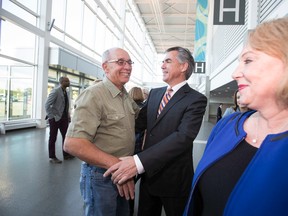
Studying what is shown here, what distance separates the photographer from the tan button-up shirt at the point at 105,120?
1285 mm

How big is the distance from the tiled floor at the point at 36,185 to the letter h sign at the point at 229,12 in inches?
145

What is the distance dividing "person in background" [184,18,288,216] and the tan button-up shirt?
575mm

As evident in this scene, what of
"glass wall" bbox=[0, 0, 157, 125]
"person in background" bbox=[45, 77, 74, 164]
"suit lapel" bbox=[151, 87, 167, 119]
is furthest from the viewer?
"glass wall" bbox=[0, 0, 157, 125]

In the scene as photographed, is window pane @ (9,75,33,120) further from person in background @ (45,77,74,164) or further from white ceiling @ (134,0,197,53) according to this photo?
white ceiling @ (134,0,197,53)

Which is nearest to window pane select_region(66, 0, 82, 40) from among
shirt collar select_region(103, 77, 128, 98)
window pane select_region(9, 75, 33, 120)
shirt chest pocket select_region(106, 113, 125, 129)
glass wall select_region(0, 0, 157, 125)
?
glass wall select_region(0, 0, 157, 125)

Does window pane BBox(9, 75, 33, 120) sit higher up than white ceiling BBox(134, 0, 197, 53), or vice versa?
white ceiling BBox(134, 0, 197, 53)

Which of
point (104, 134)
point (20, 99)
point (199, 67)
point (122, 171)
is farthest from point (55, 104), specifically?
point (199, 67)

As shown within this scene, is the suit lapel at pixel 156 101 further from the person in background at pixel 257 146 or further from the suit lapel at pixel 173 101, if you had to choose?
the person in background at pixel 257 146

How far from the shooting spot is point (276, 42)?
0.81 meters

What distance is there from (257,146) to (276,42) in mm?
391

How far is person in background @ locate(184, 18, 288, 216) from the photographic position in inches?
30.9

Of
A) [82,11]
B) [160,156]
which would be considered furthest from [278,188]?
[82,11]

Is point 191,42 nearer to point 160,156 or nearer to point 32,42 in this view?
point 32,42

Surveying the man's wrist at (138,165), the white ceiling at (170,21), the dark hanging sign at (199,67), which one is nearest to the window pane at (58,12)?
the dark hanging sign at (199,67)
